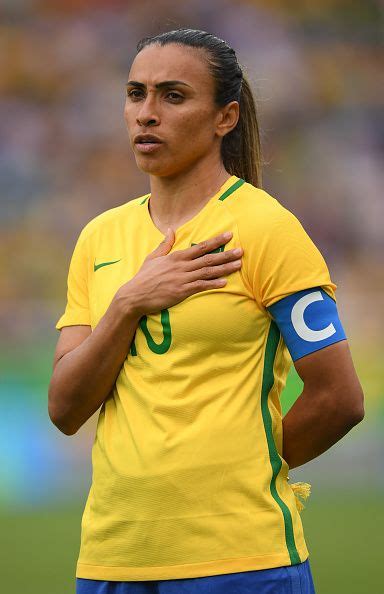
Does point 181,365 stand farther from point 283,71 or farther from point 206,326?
point 283,71

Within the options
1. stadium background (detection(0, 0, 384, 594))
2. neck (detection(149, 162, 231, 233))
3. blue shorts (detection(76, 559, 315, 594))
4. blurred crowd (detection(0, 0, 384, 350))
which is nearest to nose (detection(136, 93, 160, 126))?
neck (detection(149, 162, 231, 233))

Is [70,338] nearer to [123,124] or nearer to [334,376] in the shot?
[334,376]

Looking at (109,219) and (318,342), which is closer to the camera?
(318,342)

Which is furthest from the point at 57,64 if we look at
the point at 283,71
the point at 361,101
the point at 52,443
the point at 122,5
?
the point at 52,443

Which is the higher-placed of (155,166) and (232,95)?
(232,95)

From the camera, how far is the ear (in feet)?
6.81

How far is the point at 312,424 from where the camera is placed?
6.51ft

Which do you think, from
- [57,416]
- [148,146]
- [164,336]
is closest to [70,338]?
[57,416]

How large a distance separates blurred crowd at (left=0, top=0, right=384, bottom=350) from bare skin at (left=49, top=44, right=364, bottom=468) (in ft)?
24.3

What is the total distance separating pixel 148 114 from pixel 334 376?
556mm

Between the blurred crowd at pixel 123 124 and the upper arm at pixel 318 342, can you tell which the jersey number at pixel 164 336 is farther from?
the blurred crowd at pixel 123 124

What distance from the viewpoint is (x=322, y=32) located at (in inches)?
420

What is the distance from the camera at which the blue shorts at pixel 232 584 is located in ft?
5.93

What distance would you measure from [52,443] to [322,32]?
5.23 metres
